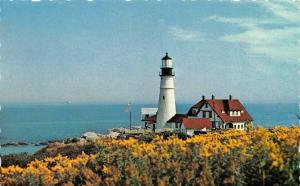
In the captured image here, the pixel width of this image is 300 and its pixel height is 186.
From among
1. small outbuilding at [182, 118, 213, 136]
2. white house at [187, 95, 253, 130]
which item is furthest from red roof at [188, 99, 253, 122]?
small outbuilding at [182, 118, 213, 136]

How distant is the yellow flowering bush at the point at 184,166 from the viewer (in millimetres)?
6012

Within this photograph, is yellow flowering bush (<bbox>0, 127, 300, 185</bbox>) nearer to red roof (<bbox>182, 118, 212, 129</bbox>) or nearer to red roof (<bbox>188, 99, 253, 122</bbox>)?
red roof (<bbox>182, 118, 212, 129</bbox>)

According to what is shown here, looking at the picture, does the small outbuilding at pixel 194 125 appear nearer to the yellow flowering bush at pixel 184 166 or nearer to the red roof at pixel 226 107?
the red roof at pixel 226 107

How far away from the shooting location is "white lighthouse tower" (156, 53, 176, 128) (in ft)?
145

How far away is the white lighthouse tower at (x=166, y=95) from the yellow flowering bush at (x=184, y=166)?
Answer: 35697 millimetres

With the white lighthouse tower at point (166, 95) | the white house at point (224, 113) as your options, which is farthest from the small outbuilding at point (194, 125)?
the white house at point (224, 113)

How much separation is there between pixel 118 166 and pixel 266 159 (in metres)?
2.29

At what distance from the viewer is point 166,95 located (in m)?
44.8

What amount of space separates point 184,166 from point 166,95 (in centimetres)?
3799

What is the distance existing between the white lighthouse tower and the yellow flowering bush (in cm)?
3570

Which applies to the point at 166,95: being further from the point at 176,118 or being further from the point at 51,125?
the point at 51,125

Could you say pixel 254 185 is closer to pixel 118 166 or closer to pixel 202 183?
pixel 202 183

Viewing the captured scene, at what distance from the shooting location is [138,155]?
7445 mm

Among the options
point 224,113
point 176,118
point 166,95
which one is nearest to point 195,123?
point 176,118
